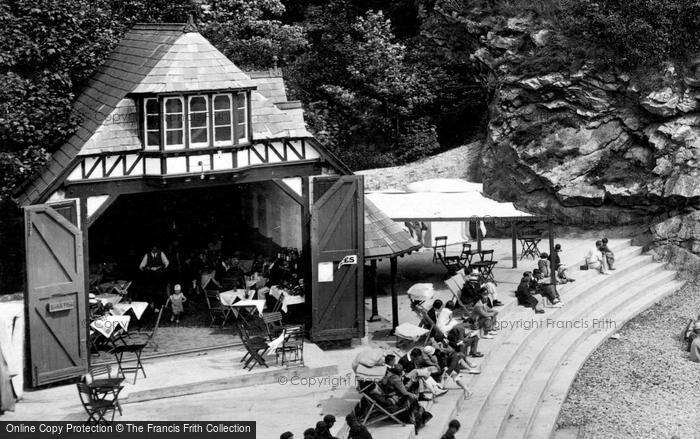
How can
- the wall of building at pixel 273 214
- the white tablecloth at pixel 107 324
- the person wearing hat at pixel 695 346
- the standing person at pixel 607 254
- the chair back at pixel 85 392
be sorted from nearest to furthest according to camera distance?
the chair back at pixel 85 392
the white tablecloth at pixel 107 324
the person wearing hat at pixel 695 346
the wall of building at pixel 273 214
the standing person at pixel 607 254

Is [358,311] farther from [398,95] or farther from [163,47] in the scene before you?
[398,95]

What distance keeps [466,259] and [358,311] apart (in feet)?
20.1

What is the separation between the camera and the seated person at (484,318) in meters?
→ 23.6

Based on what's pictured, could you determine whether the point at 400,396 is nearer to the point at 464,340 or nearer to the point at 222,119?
the point at 464,340

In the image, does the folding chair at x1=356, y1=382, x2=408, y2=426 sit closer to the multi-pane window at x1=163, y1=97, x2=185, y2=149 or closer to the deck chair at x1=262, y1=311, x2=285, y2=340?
the deck chair at x1=262, y1=311, x2=285, y2=340

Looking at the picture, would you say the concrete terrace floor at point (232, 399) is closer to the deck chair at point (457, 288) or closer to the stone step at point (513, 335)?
the deck chair at point (457, 288)

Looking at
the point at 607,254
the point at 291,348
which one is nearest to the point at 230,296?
the point at 291,348

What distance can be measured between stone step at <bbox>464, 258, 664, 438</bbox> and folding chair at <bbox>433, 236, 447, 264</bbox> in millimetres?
3911

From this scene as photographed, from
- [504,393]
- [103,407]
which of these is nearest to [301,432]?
[103,407]

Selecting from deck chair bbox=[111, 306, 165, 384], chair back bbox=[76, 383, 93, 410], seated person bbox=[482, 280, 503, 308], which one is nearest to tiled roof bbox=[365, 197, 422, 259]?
seated person bbox=[482, 280, 503, 308]

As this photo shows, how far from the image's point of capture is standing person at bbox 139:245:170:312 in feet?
83.7

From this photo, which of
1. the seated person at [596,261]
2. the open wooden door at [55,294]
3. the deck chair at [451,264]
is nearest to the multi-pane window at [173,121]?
the open wooden door at [55,294]

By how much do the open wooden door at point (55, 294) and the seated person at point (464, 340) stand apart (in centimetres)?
663

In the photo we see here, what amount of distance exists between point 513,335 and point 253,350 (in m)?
Result: 6.19
